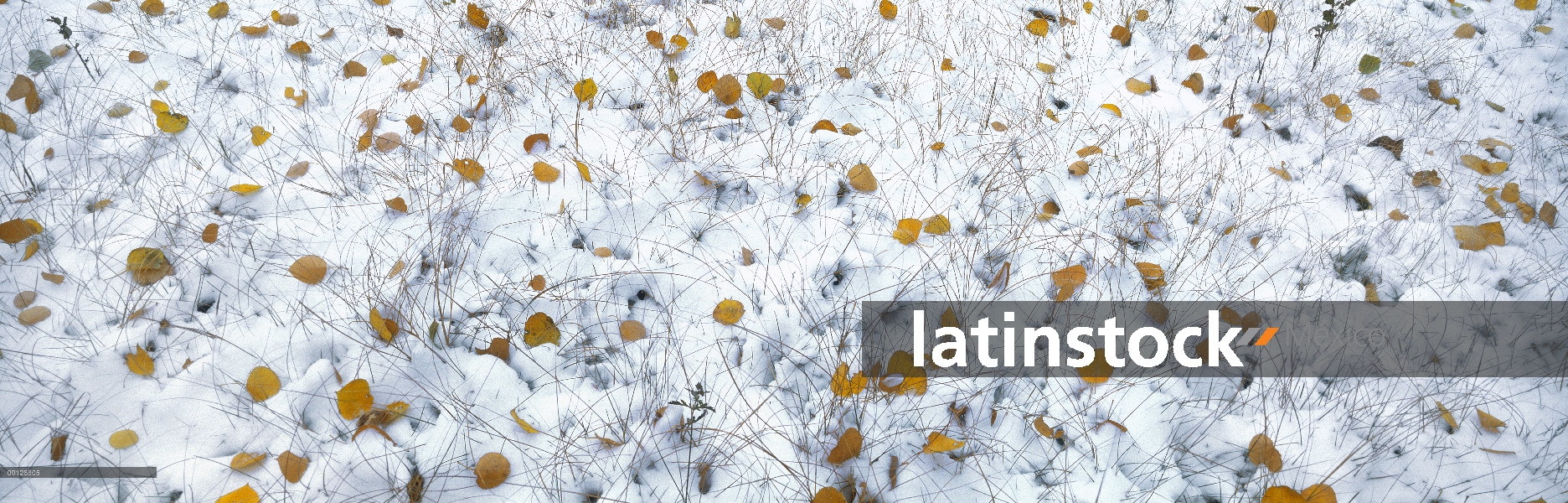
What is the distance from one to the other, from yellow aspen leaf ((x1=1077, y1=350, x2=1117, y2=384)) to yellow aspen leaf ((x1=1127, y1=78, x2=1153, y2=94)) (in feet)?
4.32

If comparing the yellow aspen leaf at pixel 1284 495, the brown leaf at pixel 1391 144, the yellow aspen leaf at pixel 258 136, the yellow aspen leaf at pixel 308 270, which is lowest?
the yellow aspen leaf at pixel 1284 495

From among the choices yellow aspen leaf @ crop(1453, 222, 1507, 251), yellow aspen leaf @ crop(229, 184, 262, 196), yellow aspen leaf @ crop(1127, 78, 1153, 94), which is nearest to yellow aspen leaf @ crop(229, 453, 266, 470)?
yellow aspen leaf @ crop(229, 184, 262, 196)

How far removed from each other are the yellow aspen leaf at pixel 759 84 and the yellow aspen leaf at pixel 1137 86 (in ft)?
4.39

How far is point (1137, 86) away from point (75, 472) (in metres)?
3.15

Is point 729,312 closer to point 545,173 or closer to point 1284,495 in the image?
point 545,173

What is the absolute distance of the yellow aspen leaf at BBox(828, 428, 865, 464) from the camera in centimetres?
153

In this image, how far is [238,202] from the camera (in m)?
2.01

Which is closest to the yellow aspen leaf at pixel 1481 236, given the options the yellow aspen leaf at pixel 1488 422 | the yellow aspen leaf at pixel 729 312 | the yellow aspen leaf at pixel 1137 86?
the yellow aspen leaf at pixel 1488 422

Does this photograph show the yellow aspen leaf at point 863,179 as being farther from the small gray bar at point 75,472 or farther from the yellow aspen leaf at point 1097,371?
the small gray bar at point 75,472

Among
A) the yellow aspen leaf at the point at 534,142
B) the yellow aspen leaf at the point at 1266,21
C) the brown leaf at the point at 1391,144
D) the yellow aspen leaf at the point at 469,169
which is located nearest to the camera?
the yellow aspen leaf at the point at 469,169

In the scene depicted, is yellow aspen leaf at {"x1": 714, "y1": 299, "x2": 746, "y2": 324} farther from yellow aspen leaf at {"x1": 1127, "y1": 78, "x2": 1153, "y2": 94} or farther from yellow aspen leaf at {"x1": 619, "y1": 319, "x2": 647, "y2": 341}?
yellow aspen leaf at {"x1": 1127, "y1": 78, "x2": 1153, "y2": 94}

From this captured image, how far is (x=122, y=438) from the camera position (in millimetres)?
1469

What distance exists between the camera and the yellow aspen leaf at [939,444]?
151cm

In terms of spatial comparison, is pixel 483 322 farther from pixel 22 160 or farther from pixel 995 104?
pixel 995 104
